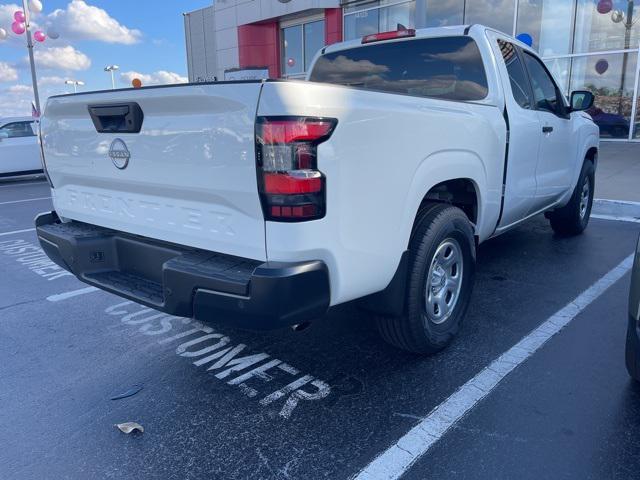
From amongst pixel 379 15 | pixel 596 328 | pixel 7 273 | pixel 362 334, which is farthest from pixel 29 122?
pixel 596 328

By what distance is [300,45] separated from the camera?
2070 centimetres

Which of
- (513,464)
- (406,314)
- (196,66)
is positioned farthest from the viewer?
(196,66)

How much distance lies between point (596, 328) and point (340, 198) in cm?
239

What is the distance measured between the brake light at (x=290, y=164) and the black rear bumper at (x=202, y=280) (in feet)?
0.80

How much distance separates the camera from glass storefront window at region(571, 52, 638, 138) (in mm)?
13617

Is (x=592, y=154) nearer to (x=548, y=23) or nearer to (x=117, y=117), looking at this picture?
(x=117, y=117)

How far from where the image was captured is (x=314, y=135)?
2090 mm

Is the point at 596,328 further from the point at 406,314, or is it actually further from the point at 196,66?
the point at 196,66

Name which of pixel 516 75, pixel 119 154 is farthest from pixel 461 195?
pixel 119 154

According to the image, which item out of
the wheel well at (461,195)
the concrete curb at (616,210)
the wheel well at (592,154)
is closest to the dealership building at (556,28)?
the wheel well at (592,154)

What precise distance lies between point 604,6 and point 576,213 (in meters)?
10.6

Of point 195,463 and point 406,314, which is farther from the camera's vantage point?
point 406,314

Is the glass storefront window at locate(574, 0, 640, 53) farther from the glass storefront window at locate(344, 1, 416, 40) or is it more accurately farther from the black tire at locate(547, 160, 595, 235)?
the black tire at locate(547, 160, 595, 235)

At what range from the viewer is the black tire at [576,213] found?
5.70 meters
